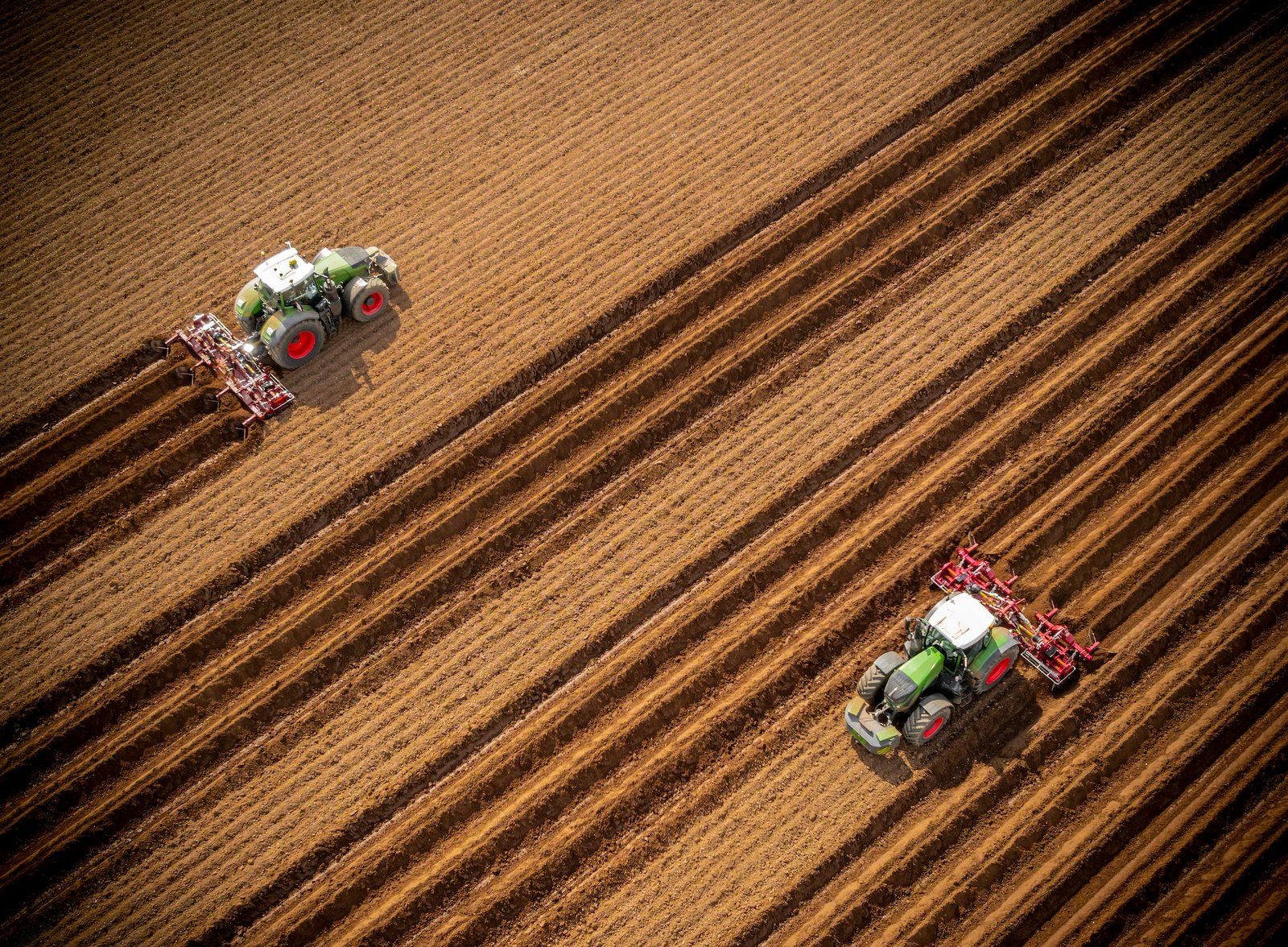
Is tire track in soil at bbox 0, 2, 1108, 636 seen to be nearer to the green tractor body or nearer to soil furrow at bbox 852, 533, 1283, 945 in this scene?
the green tractor body

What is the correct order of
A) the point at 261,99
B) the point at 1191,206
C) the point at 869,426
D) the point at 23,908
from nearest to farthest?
the point at 23,908 < the point at 869,426 < the point at 1191,206 < the point at 261,99

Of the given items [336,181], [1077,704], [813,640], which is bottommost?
[1077,704]

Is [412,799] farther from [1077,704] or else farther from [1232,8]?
[1232,8]

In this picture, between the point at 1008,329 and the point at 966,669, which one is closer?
the point at 966,669

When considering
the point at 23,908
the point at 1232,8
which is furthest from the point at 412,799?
the point at 1232,8

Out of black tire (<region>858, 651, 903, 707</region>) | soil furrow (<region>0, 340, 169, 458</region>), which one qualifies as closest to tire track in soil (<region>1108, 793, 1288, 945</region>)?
black tire (<region>858, 651, 903, 707</region>)

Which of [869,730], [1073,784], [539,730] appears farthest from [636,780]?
[1073,784]

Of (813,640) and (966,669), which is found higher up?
(813,640)
